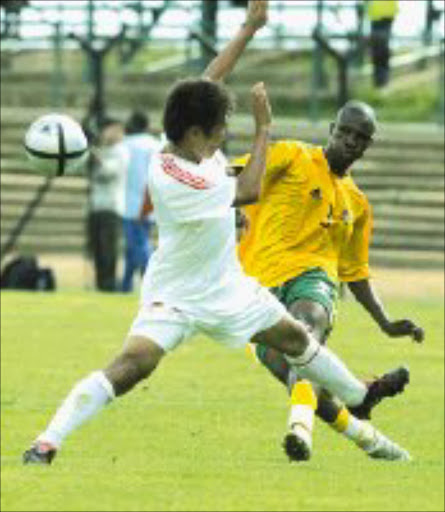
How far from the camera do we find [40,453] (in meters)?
13.2

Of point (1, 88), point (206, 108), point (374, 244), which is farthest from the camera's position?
point (1, 88)

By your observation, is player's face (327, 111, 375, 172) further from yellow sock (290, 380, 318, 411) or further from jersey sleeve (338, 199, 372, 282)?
yellow sock (290, 380, 318, 411)

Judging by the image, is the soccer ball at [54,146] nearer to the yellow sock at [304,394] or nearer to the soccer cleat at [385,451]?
the yellow sock at [304,394]

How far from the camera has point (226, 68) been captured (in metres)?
13.7

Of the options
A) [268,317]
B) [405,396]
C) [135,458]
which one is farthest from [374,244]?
[268,317]

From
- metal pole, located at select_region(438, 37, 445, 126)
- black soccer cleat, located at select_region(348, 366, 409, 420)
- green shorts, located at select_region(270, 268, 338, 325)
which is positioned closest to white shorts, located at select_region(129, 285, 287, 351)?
black soccer cleat, located at select_region(348, 366, 409, 420)

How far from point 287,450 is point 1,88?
23295mm

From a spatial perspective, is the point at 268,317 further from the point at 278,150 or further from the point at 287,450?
the point at 278,150

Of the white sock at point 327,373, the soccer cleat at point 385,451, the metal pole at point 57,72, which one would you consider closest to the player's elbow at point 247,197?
the white sock at point 327,373

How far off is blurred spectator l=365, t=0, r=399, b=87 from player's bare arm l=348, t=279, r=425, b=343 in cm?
1859

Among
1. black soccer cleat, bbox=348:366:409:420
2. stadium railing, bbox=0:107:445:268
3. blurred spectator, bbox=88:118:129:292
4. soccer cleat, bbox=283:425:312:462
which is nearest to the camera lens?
soccer cleat, bbox=283:425:312:462

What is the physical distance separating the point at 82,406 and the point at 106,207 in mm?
19030

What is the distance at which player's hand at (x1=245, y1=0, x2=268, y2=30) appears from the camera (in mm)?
13648

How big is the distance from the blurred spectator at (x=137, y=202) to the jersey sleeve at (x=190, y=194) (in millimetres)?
17503
